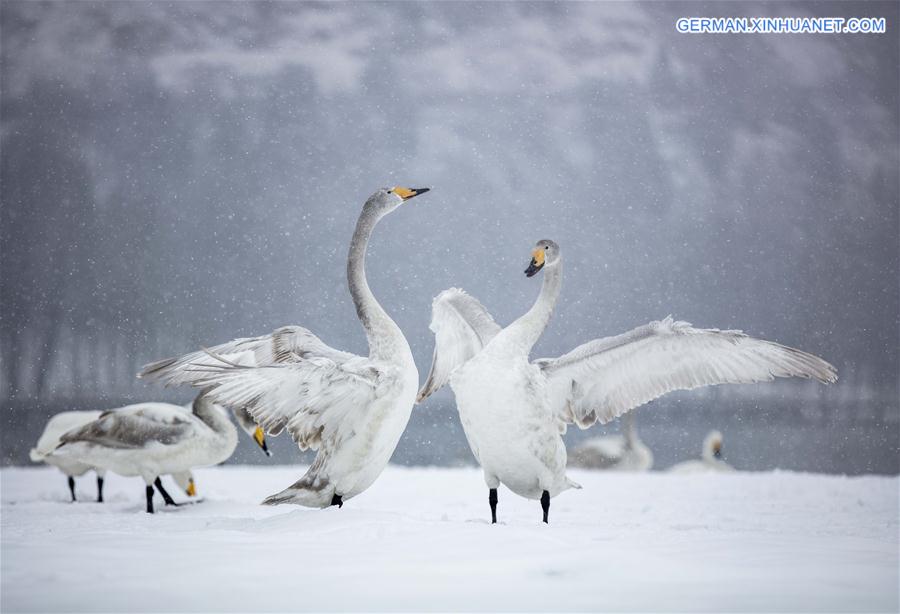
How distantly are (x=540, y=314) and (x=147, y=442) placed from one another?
193 cm

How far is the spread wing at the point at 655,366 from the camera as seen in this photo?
321cm

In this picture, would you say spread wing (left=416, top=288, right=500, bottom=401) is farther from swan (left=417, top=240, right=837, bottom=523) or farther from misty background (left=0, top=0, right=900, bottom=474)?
misty background (left=0, top=0, right=900, bottom=474)

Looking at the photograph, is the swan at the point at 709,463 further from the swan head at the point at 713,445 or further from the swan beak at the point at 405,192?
the swan beak at the point at 405,192

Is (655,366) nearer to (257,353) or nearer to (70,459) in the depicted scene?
(257,353)

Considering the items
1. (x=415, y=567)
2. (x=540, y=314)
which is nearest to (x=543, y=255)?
(x=540, y=314)

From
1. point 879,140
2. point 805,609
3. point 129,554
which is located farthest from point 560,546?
point 879,140

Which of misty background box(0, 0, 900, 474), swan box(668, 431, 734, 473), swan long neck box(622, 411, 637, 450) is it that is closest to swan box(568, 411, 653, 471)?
swan long neck box(622, 411, 637, 450)

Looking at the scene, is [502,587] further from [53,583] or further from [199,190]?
[199,190]

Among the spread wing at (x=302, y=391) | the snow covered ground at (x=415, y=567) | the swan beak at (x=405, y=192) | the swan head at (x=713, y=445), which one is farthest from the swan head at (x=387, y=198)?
the swan head at (x=713, y=445)

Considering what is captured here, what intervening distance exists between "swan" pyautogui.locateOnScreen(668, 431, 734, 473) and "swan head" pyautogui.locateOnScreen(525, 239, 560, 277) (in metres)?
4.21

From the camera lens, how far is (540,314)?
3.16 m

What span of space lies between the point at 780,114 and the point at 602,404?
4.36 metres

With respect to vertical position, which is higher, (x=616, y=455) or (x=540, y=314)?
(x=540, y=314)

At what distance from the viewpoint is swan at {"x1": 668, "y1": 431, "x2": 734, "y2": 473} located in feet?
23.1
